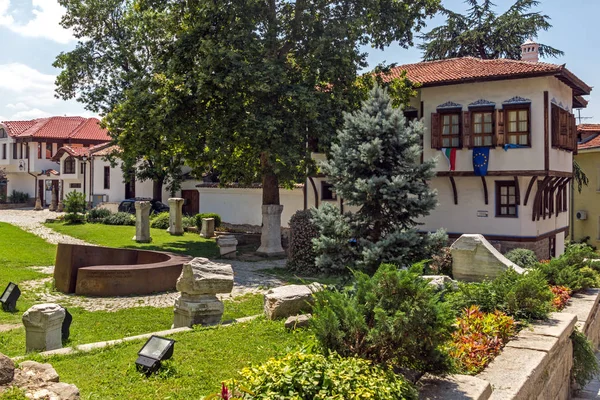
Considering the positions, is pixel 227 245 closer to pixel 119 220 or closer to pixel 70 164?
pixel 119 220

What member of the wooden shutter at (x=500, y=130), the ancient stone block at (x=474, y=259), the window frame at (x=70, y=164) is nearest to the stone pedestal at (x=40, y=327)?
the ancient stone block at (x=474, y=259)

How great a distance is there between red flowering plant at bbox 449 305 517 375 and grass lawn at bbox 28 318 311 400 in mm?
A: 1733

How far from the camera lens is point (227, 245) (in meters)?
18.5

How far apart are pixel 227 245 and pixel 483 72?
1047cm

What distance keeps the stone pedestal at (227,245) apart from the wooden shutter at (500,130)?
9.38 m

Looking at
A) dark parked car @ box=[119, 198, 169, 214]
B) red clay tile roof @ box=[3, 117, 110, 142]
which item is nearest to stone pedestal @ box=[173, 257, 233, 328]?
dark parked car @ box=[119, 198, 169, 214]

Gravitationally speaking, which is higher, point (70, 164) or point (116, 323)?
point (70, 164)

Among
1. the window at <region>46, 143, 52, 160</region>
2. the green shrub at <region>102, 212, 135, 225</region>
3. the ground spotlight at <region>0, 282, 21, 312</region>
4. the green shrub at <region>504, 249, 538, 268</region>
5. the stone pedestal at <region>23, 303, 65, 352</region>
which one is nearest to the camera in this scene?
the stone pedestal at <region>23, 303, 65, 352</region>

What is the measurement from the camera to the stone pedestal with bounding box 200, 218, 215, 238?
2434 cm

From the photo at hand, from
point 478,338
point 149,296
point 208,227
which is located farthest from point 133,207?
point 478,338

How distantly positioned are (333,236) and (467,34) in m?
24.5

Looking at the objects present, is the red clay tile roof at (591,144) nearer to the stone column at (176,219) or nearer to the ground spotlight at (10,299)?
the stone column at (176,219)

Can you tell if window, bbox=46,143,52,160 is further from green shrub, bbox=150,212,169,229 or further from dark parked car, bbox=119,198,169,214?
A: green shrub, bbox=150,212,169,229

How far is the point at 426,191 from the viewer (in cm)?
923
